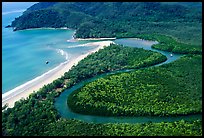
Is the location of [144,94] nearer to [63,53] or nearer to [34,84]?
[34,84]

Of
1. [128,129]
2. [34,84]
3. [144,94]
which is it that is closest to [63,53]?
[34,84]

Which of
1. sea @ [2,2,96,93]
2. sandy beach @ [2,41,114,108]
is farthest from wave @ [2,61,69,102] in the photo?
sea @ [2,2,96,93]

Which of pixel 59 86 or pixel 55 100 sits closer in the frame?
pixel 55 100

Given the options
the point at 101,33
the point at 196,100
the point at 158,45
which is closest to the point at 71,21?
the point at 101,33

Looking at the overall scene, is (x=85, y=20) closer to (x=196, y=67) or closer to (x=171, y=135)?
(x=196, y=67)

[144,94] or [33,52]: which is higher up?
[33,52]

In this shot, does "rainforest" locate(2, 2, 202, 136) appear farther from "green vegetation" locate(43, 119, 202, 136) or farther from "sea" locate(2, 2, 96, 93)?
"sea" locate(2, 2, 96, 93)

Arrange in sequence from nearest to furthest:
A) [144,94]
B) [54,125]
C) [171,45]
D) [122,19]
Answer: [54,125] → [144,94] → [171,45] → [122,19]
